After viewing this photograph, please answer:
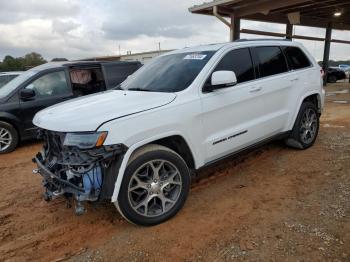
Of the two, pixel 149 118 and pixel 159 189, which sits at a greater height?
pixel 149 118

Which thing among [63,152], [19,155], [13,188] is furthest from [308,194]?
[19,155]

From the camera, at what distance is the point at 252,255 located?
9.39 feet

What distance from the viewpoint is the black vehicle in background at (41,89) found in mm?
6691

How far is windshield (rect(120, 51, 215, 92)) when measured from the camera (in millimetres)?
3908

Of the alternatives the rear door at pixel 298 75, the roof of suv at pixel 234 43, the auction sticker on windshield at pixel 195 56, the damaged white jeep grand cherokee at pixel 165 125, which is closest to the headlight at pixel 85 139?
the damaged white jeep grand cherokee at pixel 165 125

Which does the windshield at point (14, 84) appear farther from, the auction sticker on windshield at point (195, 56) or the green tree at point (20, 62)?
the green tree at point (20, 62)

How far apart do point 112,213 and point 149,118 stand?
1299mm

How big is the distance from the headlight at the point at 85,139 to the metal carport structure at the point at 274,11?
10.8m

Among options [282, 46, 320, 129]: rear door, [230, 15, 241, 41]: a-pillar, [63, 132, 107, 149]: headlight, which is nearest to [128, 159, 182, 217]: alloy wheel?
[63, 132, 107, 149]: headlight

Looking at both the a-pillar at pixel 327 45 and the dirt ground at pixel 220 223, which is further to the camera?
the a-pillar at pixel 327 45

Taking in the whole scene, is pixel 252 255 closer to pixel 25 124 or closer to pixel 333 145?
pixel 333 145

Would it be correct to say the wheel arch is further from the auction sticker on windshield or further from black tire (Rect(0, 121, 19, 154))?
the auction sticker on windshield

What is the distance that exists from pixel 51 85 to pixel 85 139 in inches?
189

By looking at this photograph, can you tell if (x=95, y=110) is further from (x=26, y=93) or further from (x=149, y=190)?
(x=26, y=93)
